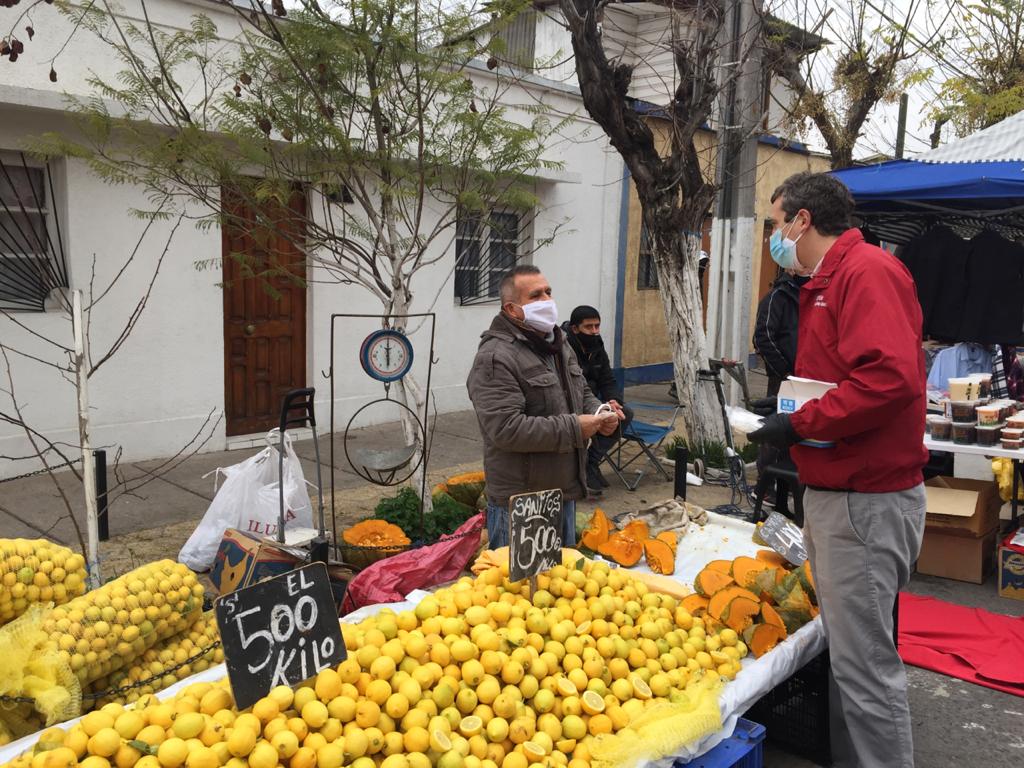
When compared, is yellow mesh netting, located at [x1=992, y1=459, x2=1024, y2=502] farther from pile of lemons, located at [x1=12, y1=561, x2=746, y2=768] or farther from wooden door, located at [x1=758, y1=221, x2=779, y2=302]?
wooden door, located at [x1=758, y1=221, x2=779, y2=302]

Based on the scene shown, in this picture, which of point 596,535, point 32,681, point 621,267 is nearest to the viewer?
point 32,681

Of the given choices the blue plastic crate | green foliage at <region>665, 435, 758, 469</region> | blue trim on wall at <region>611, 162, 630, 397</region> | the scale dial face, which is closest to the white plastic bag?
the scale dial face

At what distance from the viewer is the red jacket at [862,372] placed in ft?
8.68

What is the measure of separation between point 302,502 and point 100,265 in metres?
3.33

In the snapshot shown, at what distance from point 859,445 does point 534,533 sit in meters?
1.12

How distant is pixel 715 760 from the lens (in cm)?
274

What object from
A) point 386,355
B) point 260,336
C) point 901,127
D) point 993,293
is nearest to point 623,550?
point 386,355

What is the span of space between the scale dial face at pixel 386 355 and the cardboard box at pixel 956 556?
353 cm

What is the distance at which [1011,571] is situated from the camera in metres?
5.23

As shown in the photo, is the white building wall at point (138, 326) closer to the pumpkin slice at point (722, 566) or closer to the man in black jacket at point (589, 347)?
the man in black jacket at point (589, 347)

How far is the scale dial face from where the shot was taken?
502 centimetres

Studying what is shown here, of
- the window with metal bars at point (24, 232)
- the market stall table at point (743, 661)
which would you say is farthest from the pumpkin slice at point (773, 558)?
the window with metal bars at point (24, 232)

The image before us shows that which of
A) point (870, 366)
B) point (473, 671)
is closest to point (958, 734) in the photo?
point (870, 366)

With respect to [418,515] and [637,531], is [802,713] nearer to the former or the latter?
[637,531]
